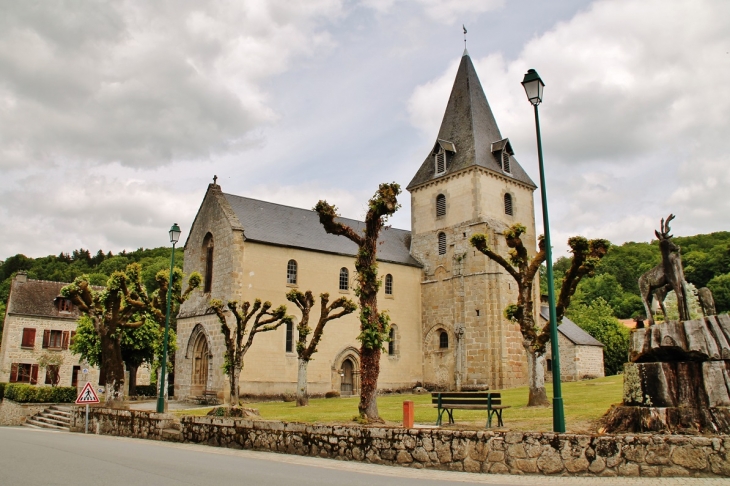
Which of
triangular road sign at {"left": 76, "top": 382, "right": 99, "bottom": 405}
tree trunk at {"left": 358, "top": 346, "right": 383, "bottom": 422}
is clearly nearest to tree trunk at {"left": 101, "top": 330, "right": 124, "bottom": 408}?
triangular road sign at {"left": 76, "top": 382, "right": 99, "bottom": 405}

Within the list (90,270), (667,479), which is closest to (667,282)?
(667,479)

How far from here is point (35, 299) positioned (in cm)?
4794

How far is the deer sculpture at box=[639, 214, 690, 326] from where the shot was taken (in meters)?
12.8

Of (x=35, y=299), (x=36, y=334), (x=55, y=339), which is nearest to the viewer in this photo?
(x=36, y=334)

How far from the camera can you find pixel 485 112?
4066cm

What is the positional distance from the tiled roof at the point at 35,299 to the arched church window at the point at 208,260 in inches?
765

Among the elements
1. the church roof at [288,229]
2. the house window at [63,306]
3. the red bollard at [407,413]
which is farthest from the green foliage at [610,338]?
the house window at [63,306]

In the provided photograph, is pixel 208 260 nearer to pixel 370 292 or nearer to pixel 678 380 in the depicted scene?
pixel 370 292

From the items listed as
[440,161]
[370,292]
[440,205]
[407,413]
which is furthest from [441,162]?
[407,413]

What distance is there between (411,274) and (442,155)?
27.5 feet

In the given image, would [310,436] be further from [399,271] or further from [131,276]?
[399,271]

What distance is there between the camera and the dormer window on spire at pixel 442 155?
39.3 metres

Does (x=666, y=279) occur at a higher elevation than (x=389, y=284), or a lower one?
lower

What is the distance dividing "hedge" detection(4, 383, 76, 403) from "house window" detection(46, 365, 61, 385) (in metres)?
10.3
